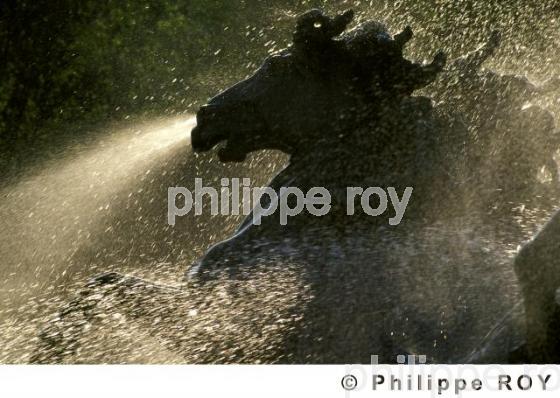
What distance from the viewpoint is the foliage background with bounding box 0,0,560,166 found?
637 inches

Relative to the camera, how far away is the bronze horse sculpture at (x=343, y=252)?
5543 mm

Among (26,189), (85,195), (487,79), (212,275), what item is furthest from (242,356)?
(26,189)

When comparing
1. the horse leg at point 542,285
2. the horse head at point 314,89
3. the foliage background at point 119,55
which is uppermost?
the foliage background at point 119,55

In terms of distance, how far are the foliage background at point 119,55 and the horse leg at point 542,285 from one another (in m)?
10.8

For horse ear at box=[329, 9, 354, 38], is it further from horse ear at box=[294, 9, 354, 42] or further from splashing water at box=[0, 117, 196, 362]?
splashing water at box=[0, 117, 196, 362]

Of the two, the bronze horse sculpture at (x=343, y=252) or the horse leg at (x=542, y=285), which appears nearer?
the horse leg at (x=542, y=285)

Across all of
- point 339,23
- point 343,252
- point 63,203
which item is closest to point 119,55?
point 63,203

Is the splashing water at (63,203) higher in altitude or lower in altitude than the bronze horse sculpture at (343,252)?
higher

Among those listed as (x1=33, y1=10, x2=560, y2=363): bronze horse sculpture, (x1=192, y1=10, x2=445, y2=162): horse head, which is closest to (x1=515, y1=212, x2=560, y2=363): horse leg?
(x1=33, y1=10, x2=560, y2=363): bronze horse sculpture

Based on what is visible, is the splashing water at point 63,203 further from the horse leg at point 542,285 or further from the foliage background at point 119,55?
the horse leg at point 542,285

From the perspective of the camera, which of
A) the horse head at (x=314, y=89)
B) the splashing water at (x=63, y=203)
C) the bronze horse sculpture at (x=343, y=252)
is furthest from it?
the splashing water at (x=63, y=203)

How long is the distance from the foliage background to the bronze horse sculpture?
929cm

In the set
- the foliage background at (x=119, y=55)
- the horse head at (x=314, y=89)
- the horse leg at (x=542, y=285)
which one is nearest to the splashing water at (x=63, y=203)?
the foliage background at (x=119, y=55)

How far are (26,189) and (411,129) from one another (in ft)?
32.7
